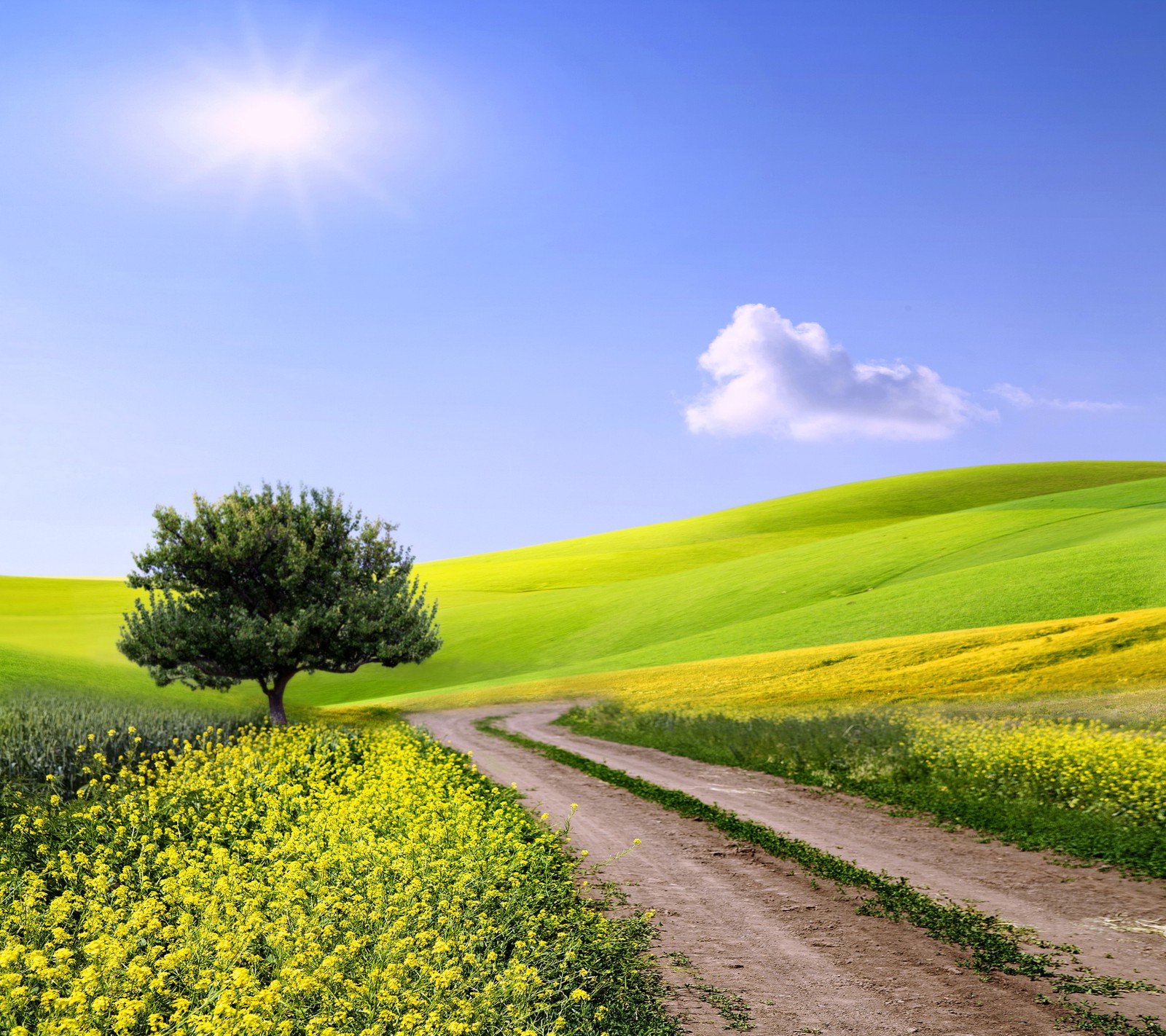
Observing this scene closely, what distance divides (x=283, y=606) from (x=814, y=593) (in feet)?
127

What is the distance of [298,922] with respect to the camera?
24.7ft

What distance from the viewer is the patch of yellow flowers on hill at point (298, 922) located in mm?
6344

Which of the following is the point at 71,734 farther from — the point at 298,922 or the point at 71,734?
the point at 298,922

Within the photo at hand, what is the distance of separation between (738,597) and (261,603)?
39.0 meters

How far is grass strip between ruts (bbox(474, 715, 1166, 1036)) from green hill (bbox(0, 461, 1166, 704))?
112ft

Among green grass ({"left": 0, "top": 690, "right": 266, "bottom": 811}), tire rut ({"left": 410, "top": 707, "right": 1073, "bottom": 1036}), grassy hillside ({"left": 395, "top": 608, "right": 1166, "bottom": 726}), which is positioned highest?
green grass ({"left": 0, "top": 690, "right": 266, "bottom": 811})

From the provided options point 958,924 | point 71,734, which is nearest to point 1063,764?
point 958,924

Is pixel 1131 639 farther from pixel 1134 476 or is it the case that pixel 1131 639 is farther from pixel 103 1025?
pixel 1134 476

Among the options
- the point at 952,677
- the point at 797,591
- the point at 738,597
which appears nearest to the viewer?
the point at 952,677

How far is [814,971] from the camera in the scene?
792 centimetres

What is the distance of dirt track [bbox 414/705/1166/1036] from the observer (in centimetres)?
709

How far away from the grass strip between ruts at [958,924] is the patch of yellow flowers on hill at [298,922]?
10.7 feet

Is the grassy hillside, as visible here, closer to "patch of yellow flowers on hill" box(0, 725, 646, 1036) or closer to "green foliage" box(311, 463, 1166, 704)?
"green foliage" box(311, 463, 1166, 704)

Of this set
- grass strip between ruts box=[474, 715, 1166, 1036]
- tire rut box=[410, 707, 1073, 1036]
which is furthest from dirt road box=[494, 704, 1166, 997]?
tire rut box=[410, 707, 1073, 1036]
